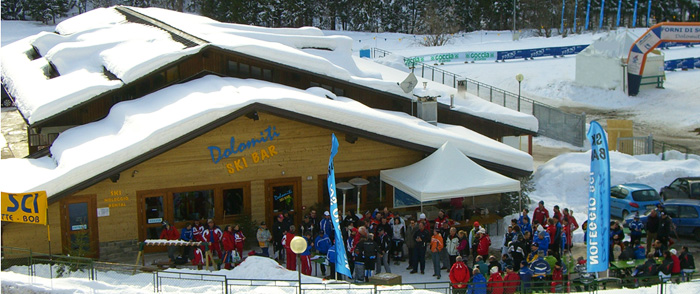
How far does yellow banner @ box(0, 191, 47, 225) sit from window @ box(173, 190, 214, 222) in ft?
14.0

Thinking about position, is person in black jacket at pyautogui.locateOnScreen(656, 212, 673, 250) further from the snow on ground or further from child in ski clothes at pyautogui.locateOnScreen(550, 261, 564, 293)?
child in ski clothes at pyautogui.locateOnScreen(550, 261, 564, 293)

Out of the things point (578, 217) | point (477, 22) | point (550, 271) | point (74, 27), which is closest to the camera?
point (550, 271)

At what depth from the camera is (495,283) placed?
629 inches

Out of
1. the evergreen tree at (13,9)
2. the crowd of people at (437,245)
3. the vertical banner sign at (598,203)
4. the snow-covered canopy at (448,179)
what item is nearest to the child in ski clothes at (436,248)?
the crowd of people at (437,245)

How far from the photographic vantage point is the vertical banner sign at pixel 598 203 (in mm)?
15266

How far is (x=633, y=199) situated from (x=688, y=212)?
6.90 ft

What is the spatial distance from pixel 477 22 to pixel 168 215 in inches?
2846

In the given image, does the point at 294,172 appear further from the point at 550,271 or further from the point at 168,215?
the point at 550,271

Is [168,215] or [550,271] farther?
[168,215]

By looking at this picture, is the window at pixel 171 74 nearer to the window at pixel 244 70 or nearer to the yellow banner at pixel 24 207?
the window at pixel 244 70

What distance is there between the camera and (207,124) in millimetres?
20375

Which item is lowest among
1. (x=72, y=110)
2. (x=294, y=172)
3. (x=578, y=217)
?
(x=578, y=217)

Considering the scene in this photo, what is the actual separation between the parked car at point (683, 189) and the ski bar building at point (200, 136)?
5.00 metres

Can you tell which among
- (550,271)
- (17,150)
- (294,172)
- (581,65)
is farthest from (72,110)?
(581,65)
